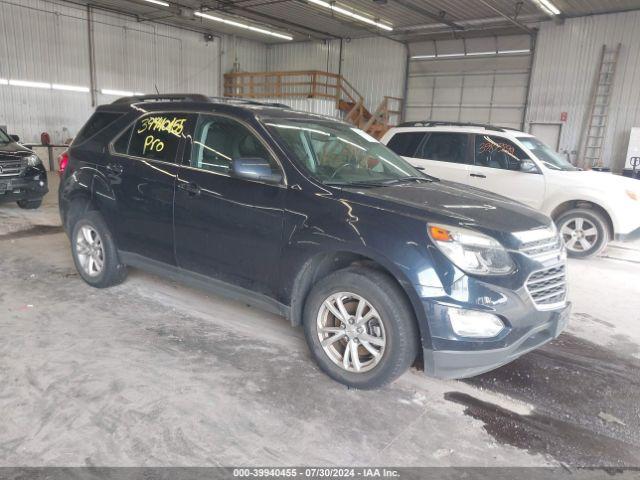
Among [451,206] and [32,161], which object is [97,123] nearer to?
[451,206]

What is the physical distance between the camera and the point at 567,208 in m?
7.16

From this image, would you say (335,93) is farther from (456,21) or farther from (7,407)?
(7,407)

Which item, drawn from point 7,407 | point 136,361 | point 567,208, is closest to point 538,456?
point 136,361

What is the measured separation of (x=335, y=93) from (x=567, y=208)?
1511 centimetres

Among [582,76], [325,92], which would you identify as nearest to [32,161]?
[325,92]

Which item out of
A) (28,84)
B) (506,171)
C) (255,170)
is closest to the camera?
(255,170)

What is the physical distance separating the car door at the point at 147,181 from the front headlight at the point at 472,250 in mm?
2164

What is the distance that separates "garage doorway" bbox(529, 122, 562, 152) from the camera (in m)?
16.5

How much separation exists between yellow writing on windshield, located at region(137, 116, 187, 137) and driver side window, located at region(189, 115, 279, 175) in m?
0.20

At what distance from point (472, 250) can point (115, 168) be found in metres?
3.11

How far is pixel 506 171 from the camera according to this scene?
289 inches

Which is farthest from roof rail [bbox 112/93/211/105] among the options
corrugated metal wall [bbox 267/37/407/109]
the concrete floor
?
corrugated metal wall [bbox 267/37/407/109]

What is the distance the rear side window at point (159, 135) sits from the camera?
12.8 ft

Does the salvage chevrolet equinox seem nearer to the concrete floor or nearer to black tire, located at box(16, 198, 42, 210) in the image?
the concrete floor
